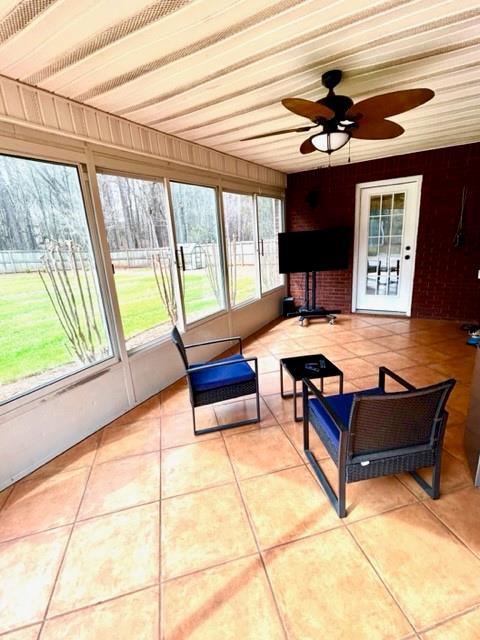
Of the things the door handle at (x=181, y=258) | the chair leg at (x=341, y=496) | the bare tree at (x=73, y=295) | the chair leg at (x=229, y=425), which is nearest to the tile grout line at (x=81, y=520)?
the chair leg at (x=229, y=425)

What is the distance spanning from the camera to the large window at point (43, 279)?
1972mm

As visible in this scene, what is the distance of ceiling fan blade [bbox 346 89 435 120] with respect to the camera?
67.4 inches

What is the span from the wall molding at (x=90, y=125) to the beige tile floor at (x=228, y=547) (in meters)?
2.32

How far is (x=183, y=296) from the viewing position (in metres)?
3.38

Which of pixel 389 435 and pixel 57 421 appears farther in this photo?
pixel 57 421

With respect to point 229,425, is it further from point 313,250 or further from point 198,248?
point 313,250

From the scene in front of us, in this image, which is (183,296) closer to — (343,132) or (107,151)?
(107,151)

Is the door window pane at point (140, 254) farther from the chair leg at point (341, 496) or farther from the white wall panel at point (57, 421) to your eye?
the chair leg at point (341, 496)

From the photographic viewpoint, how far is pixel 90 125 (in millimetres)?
2273

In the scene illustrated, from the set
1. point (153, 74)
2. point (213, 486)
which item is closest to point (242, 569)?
point (213, 486)

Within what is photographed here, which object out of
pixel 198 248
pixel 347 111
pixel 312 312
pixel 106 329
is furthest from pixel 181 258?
pixel 312 312

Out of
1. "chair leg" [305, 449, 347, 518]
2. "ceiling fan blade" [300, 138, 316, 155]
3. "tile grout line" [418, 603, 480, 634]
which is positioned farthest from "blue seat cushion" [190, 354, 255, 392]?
"ceiling fan blade" [300, 138, 316, 155]

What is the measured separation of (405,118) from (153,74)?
245cm

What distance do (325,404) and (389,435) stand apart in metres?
0.32
